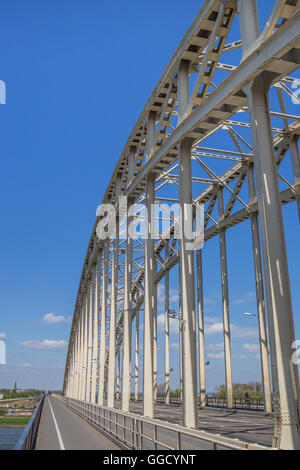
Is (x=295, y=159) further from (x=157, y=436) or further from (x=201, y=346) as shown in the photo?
(x=157, y=436)

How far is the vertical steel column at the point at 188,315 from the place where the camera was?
42.8 feet

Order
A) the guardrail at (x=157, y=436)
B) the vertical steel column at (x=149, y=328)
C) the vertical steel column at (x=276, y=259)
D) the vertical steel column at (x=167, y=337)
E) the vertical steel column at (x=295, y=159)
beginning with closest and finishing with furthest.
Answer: the guardrail at (x=157, y=436), the vertical steel column at (x=276, y=259), the vertical steel column at (x=149, y=328), the vertical steel column at (x=295, y=159), the vertical steel column at (x=167, y=337)

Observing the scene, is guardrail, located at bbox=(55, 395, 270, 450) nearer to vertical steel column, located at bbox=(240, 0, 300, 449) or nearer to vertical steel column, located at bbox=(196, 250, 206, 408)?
vertical steel column, located at bbox=(240, 0, 300, 449)

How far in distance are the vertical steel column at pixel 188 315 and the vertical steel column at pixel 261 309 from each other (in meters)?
15.3

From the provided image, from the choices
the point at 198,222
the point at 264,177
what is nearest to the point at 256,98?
the point at 264,177

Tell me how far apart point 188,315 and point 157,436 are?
4.93 metres

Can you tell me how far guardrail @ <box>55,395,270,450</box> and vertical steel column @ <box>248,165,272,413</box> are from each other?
13.6 m

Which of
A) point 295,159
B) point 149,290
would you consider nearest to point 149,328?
point 149,290

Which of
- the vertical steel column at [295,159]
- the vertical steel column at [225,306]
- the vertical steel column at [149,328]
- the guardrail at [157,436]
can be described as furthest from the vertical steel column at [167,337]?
the guardrail at [157,436]

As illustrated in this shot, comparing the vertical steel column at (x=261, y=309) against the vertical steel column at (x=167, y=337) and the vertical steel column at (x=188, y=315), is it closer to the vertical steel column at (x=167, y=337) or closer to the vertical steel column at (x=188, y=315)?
the vertical steel column at (x=167, y=337)

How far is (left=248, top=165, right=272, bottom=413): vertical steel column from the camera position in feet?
88.3

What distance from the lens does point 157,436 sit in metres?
9.16

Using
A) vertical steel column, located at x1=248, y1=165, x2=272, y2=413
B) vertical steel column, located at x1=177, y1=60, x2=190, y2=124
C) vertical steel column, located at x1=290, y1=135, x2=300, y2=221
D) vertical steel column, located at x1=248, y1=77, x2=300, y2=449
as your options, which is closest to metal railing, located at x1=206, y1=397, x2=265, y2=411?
vertical steel column, located at x1=248, y1=165, x2=272, y2=413
